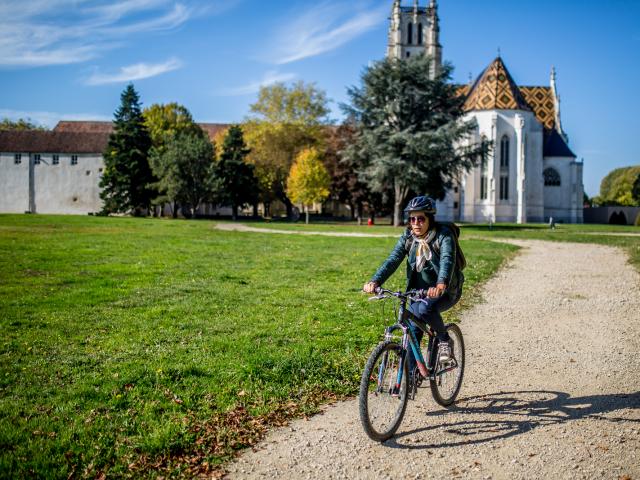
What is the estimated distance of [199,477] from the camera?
4.16 meters

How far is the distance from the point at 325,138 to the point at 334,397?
57.9 metres

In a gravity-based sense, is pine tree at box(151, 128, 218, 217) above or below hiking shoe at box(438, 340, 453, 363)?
above

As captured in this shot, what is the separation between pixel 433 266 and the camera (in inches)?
206

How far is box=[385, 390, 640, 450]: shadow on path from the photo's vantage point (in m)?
4.95

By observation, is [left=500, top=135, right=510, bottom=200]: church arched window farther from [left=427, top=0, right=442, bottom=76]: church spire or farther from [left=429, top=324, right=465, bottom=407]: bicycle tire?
[left=429, top=324, right=465, bottom=407]: bicycle tire

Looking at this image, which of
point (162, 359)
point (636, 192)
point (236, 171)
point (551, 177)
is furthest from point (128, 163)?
point (636, 192)

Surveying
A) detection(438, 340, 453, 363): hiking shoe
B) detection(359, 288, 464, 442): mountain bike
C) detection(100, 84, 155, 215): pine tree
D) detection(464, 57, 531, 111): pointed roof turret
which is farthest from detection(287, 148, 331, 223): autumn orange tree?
detection(359, 288, 464, 442): mountain bike

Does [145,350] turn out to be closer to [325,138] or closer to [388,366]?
[388,366]

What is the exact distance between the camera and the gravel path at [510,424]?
4.35 m

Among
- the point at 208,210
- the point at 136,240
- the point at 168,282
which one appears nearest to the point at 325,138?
the point at 208,210

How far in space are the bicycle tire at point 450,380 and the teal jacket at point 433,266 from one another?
0.75 m

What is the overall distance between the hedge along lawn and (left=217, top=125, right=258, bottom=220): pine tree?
45.6 metres

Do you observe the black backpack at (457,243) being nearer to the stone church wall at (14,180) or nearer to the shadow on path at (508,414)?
the shadow on path at (508,414)

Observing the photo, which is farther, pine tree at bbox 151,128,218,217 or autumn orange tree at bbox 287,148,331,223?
autumn orange tree at bbox 287,148,331,223
